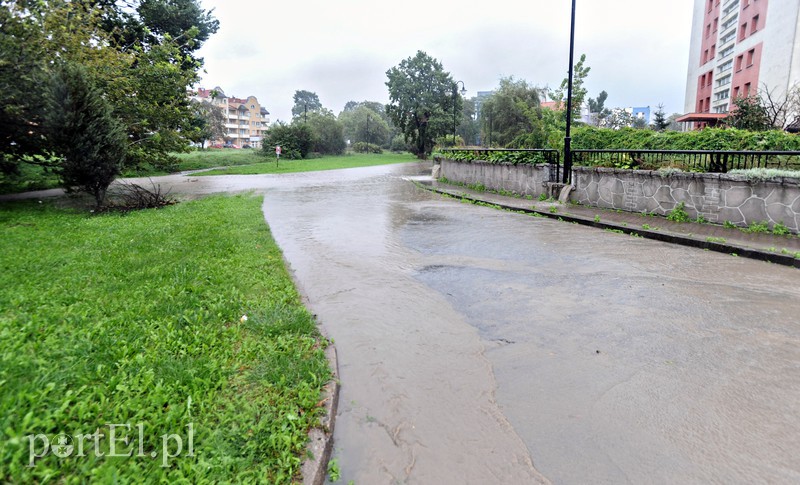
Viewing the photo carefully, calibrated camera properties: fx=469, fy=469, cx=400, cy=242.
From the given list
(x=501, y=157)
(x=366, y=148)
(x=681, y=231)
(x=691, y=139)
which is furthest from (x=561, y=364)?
(x=366, y=148)

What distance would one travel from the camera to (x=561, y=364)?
3.89 meters

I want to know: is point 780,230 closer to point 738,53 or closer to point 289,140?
point 738,53

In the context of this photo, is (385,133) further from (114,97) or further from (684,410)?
(684,410)

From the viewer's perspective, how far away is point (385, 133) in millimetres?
95000

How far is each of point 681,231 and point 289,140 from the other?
54978 millimetres

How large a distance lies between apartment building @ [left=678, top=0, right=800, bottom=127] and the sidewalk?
66.0ft

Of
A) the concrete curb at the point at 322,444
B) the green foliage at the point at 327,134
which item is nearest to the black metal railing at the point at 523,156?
the concrete curb at the point at 322,444

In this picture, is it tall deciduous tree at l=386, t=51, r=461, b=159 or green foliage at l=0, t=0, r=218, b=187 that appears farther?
tall deciduous tree at l=386, t=51, r=461, b=159

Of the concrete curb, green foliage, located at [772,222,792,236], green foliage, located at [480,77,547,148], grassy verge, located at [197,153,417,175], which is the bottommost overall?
the concrete curb

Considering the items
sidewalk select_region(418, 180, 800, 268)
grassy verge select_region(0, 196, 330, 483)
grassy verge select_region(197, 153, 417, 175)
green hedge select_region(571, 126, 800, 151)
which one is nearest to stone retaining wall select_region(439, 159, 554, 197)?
sidewalk select_region(418, 180, 800, 268)

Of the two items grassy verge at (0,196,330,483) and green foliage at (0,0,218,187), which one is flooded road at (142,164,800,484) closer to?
grassy verge at (0,196,330,483)

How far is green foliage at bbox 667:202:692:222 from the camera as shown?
9891 mm

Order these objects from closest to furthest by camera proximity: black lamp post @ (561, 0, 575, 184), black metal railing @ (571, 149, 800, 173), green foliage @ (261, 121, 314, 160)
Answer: black metal railing @ (571, 149, 800, 173)
black lamp post @ (561, 0, 575, 184)
green foliage @ (261, 121, 314, 160)

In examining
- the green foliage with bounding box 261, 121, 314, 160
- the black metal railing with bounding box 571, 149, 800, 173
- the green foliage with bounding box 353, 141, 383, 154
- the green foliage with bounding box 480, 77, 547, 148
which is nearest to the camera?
the black metal railing with bounding box 571, 149, 800, 173
